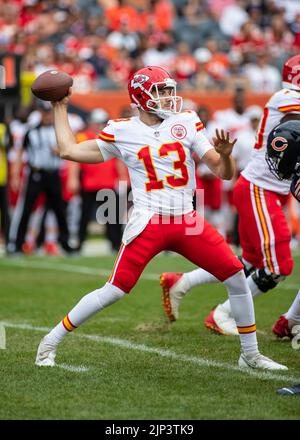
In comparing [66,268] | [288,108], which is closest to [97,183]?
[66,268]

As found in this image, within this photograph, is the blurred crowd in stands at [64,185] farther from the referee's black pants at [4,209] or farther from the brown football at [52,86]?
the brown football at [52,86]

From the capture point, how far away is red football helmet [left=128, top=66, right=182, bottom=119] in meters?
5.19

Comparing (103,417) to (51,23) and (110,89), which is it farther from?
(51,23)

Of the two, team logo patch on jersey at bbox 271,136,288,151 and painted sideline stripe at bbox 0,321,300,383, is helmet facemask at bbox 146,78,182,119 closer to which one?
team logo patch on jersey at bbox 271,136,288,151

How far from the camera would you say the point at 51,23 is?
1753cm

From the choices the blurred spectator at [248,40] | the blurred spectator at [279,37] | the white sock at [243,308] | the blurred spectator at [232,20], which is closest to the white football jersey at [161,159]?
the white sock at [243,308]

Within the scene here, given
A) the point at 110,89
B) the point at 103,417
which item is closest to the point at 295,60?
the point at 103,417

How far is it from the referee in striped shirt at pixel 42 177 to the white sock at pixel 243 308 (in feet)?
24.9

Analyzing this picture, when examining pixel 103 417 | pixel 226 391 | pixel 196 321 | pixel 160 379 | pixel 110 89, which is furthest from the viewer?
pixel 110 89

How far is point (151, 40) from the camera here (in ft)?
59.2

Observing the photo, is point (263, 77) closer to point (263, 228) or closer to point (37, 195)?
point (37, 195)

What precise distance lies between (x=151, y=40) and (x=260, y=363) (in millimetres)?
13505

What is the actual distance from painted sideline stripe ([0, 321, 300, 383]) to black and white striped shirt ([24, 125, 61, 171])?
19.3 feet

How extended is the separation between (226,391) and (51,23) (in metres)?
13.8
